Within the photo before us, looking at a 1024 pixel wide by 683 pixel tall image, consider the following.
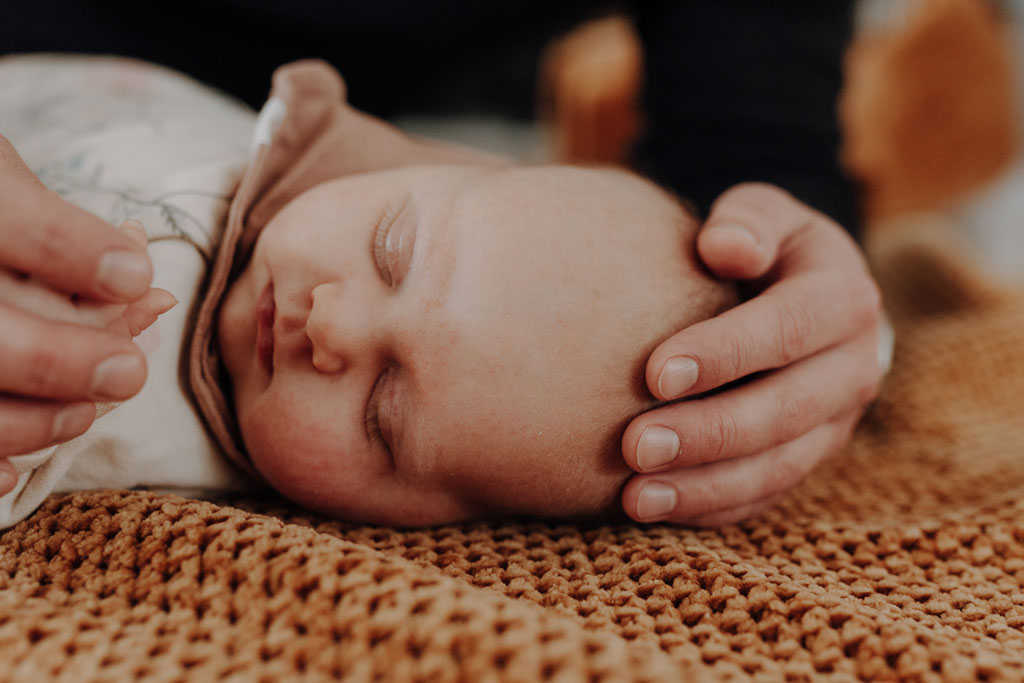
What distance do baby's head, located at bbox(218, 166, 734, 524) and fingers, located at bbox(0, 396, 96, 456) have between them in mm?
196

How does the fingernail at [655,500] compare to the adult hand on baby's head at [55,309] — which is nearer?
the adult hand on baby's head at [55,309]

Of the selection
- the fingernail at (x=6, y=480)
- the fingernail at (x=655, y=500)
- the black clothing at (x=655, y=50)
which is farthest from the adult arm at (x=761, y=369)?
the fingernail at (x=6, y=480)

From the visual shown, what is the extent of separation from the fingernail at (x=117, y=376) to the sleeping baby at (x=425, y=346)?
166 mm

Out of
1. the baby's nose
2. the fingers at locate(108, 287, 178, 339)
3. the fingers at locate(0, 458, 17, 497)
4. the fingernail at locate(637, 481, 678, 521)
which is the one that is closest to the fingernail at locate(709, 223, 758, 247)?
the fingernail at locate(637, 481, 678, 521)

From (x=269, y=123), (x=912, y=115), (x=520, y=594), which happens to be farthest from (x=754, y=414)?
(x=912, y=115)

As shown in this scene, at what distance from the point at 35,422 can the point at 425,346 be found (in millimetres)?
281

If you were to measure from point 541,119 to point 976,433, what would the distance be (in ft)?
4.95

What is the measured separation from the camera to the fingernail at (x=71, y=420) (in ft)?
1.59

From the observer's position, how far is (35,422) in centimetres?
47

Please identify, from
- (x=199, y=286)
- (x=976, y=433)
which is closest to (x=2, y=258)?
(x=199, y=286)

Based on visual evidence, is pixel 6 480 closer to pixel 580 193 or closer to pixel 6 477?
pixel 6 477

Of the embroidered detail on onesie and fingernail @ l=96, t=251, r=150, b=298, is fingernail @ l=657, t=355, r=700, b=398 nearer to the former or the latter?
fingernail @ l=96, t=251, r=150, b=298

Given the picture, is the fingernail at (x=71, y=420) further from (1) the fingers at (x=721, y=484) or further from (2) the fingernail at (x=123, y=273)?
(1) the fingers at (x=721, y=484)

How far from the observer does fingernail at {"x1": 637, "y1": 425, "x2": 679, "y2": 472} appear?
62 cm
